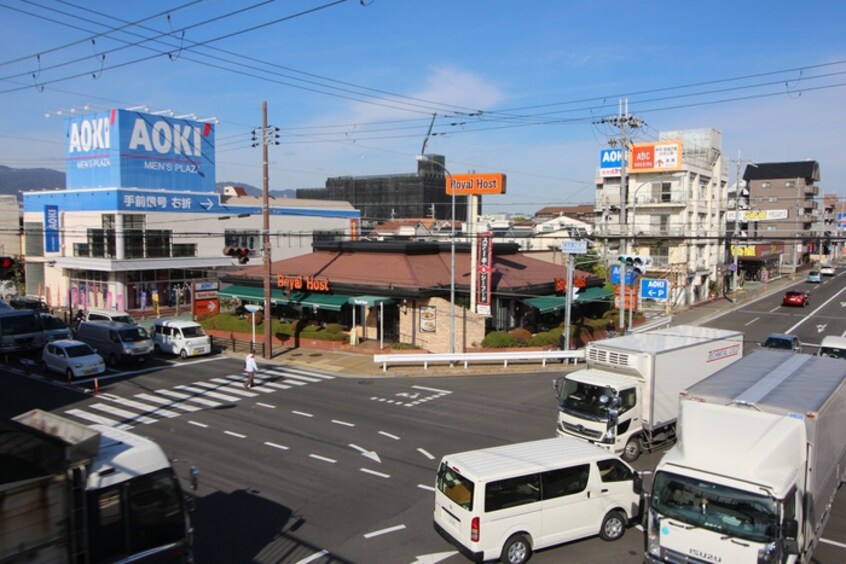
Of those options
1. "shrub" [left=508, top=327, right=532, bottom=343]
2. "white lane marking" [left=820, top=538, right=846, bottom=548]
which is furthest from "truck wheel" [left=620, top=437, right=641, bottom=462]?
"shrub" [left=508, top=327, right=532, bottom=343]

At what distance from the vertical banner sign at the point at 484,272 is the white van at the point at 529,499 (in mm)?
17391

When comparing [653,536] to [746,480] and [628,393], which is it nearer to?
[746,480]

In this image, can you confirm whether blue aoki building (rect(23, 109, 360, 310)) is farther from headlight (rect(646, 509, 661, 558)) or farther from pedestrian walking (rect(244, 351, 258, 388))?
headlight (rect(646, 509, 661, 558))

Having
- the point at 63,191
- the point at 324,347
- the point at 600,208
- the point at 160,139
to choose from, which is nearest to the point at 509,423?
the point at 324,347

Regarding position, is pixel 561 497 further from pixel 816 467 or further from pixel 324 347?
pixel 324 347

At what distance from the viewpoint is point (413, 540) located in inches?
455

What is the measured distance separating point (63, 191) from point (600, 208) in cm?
4819

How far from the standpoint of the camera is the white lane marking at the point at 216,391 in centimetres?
2250

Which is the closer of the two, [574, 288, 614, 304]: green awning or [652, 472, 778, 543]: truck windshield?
[652, 472, 778, 543]: truck windshield

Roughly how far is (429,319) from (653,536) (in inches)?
866

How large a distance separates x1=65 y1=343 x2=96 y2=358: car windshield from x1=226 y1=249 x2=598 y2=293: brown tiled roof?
39.4 feet

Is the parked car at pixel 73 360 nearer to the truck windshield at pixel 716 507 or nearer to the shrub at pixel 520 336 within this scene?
the shrub at pixel 520 336

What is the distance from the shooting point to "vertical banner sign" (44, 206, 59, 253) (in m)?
46.7

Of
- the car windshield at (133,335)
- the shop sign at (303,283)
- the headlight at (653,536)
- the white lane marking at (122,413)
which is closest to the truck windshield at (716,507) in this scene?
the headlight at (653,536)
